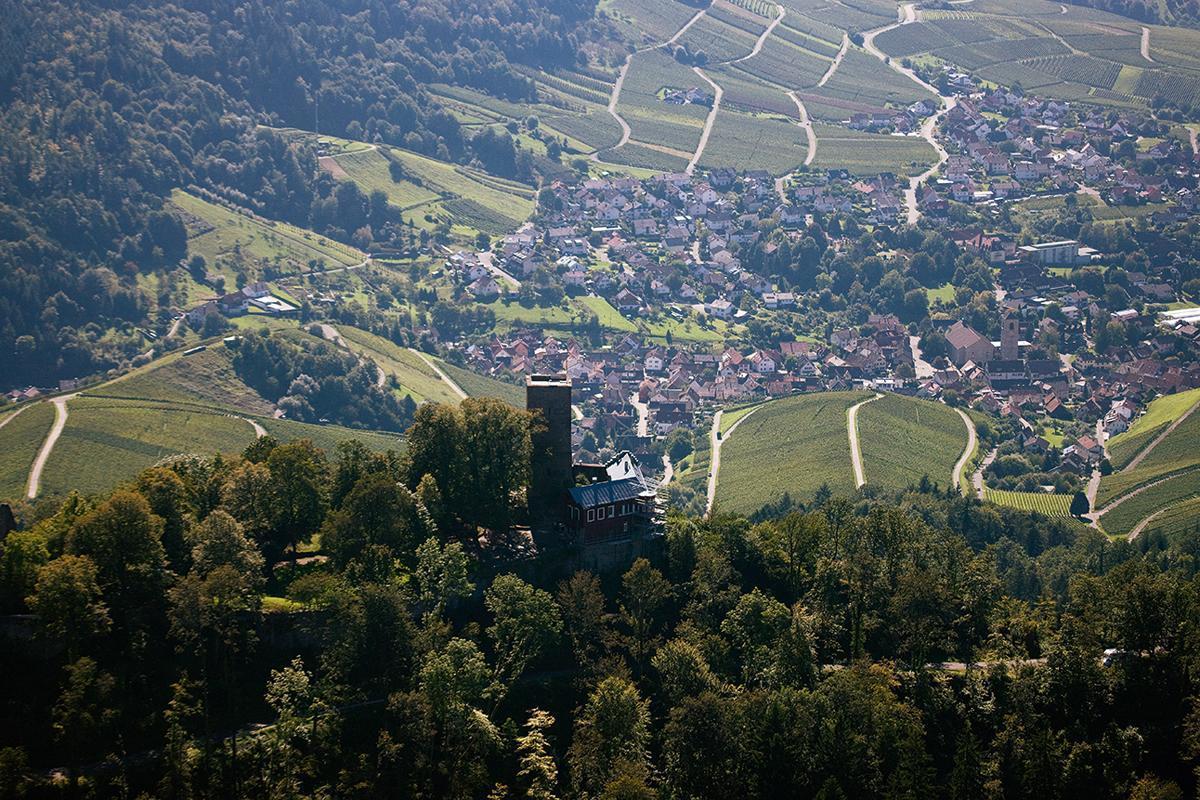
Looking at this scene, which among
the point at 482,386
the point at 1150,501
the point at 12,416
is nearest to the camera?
the point at 1150,501

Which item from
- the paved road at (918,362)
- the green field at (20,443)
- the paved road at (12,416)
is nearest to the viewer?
the green field at (20,443)

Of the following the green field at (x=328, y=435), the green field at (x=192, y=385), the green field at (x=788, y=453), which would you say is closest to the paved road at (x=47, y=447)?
the green field at (x=192, y=385)

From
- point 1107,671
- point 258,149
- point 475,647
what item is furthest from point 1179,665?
point 258,149

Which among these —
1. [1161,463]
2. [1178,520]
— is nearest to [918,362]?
[1161,463]

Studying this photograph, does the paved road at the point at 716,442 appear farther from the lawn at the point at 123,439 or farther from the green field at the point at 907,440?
the lawn at the point at 123,439

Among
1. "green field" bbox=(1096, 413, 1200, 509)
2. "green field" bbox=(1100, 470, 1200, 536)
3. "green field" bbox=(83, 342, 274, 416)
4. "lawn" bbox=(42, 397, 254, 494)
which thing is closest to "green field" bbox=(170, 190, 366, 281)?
"green field" bbox=(83, 342, 274, 416)

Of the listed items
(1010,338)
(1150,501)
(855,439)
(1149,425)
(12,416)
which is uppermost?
(1150,501)

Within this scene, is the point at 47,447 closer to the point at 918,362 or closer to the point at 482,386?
the point at 482,386
